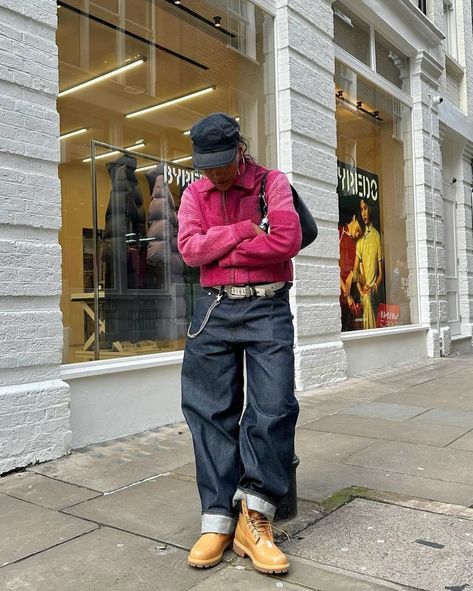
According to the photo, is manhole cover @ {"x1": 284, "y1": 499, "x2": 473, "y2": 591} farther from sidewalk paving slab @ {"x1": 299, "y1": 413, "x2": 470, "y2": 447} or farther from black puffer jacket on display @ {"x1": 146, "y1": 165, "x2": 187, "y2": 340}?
black puffer jacket on display @ {"x1": 146, "y1": 165, "x2": 187, "y2": 340}

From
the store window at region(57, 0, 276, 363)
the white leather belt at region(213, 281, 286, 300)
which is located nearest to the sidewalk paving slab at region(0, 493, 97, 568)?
the white leather belt at region(213, 281, 286, 300)

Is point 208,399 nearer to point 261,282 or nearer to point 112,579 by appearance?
point 261,282

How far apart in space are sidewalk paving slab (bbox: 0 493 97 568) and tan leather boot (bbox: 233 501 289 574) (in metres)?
0.90

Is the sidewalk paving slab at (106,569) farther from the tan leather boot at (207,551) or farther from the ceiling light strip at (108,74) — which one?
the ceiling light strip at (108,74)

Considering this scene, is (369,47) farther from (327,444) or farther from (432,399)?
(327,444)

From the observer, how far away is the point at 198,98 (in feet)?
24.0

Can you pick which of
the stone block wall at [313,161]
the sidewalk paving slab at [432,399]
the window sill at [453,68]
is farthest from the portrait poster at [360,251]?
the window sill at [453,68]

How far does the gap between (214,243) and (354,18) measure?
8.01 m

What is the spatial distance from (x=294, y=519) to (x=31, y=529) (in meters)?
1.41

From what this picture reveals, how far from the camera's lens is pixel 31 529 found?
10.7ft

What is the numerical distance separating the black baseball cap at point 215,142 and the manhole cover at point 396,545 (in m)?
1.86

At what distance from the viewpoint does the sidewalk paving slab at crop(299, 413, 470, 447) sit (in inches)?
199

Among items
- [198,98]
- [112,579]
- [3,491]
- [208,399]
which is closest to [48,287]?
[3,491]

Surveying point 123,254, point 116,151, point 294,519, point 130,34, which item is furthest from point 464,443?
point 130,34
